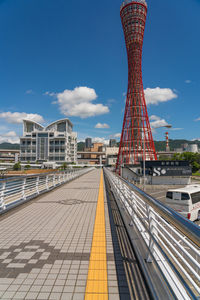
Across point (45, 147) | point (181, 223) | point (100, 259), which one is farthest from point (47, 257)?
point (45, 147)

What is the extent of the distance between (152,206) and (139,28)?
38748mm

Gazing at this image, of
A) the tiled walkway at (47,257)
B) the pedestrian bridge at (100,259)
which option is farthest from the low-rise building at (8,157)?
the pedestrian bridge at (100,259)

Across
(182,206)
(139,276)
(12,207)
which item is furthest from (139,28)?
(139,276)

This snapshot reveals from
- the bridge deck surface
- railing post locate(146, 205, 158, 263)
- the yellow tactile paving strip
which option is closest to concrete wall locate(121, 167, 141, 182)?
the bridge deck surface

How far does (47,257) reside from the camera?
3285 millimetres

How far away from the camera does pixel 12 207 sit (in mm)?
6664

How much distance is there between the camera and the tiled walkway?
2.46 m

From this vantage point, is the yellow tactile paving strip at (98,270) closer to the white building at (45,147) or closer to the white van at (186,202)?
the white van at (186,202)

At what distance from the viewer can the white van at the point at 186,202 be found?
1174 centimetres

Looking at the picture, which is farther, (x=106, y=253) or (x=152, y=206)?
(x=106, y=253)

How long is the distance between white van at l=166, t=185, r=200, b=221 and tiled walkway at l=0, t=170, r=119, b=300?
834 centimetres

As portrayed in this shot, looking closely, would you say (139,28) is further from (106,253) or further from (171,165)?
(106,253)

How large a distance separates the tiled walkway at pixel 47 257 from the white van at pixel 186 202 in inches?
328

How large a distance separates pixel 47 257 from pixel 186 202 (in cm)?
1087
